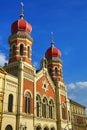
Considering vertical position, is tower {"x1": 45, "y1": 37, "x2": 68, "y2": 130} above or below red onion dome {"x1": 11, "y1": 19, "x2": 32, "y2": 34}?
below

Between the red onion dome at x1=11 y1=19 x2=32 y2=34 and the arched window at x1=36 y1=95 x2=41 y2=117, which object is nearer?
the arched window at x1=36 y1=95 x2=41 y2=117

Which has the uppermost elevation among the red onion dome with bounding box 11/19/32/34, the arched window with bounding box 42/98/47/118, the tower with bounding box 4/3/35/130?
the red onion dome with bounding box 11/19/32/34

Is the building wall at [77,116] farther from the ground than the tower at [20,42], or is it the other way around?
the tower at [20,42]

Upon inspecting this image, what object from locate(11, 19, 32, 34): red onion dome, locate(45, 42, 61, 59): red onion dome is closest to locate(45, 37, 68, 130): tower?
locate(45, 42, 61, 59): red onion dome

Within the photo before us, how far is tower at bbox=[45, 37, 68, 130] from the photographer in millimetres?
46625

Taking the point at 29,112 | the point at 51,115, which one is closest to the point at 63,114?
the point at 51,115

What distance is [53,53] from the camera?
172ft

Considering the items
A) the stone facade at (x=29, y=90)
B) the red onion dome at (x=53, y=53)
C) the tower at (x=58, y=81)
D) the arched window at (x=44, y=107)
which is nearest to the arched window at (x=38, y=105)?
the stone facade at (x=29, y=90)

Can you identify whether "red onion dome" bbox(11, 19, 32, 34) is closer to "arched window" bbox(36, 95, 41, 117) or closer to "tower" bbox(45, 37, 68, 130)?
"tower" bbox(45, 37, 68, 130)

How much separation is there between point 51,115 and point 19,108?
11.9 m

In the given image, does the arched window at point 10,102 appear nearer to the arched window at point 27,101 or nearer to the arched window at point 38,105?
the arched window at point 27,101

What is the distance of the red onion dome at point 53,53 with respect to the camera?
52472 mm

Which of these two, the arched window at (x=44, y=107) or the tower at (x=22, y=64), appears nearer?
the tower at (x=22, y=64)

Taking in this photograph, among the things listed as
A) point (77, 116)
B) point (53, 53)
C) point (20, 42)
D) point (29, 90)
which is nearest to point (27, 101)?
point (29, 90)
